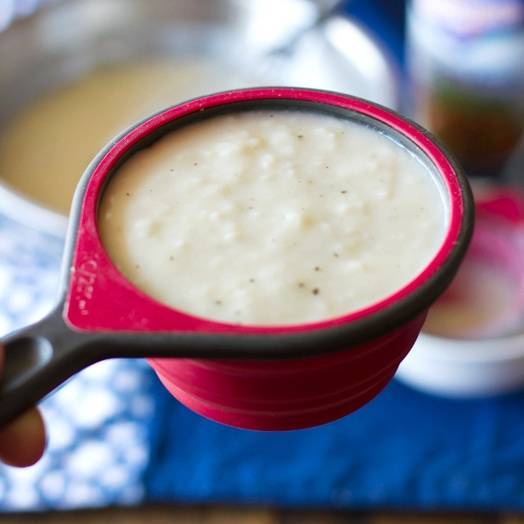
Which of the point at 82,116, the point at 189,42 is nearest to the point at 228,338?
the point at 82,116

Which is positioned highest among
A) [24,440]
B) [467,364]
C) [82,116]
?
[24,440]

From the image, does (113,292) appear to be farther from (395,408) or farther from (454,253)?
(395,408)

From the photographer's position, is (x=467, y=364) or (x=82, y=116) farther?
(x=82, y=116)

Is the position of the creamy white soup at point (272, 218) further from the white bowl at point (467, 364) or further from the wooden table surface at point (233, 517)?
the wooden table surface at point (233, 517)

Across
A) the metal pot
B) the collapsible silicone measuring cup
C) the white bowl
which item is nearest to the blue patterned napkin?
the metal pot

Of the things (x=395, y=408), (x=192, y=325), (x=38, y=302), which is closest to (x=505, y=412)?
(x=395, y=408)

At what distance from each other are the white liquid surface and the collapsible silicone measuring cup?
52 centimetres

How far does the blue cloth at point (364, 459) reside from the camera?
958 millimetres

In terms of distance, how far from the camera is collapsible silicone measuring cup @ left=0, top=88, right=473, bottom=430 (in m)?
0.37

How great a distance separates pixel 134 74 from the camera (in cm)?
121

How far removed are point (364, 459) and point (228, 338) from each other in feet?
2.15

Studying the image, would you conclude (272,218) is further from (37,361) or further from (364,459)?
(364,459)

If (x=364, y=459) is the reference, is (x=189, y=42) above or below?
above

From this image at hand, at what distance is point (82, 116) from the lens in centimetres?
112
